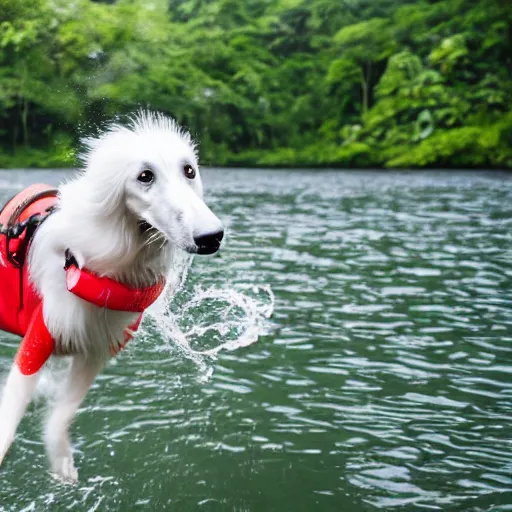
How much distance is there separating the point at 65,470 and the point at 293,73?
43697mm

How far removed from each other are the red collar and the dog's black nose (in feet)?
2.06

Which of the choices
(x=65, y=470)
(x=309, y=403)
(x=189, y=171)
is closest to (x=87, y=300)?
(x=189, y=171)

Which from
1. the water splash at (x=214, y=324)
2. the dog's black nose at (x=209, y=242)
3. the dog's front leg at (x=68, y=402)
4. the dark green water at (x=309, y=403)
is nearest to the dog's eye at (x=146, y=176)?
the dog's black nose at (x=209, y=242)

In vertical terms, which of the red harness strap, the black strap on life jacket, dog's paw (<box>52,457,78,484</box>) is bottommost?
dog's paw (<box>52,457,78,484</box>)

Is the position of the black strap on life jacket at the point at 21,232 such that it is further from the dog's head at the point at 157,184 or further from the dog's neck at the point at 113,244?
the dog's head at the point at 157,184

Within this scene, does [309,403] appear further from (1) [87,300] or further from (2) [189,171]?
(2) [189,171]

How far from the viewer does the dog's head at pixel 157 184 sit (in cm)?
275

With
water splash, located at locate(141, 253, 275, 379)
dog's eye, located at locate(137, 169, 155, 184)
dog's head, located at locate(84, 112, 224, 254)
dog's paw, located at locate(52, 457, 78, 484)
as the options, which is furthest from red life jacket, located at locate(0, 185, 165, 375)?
water splash, located at locate(141, 253, 275, 379)

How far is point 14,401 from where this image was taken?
3402 millimetres

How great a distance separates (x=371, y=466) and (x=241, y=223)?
1037cm

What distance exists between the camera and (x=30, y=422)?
187 inches

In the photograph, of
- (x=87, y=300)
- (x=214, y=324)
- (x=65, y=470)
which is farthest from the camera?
(x=214, y=324)

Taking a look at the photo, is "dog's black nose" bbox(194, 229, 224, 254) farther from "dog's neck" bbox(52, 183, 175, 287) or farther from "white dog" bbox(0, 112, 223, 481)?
"dog's neck" bbox(52, 183, 175, 287)

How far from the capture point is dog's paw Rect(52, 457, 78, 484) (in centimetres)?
378
